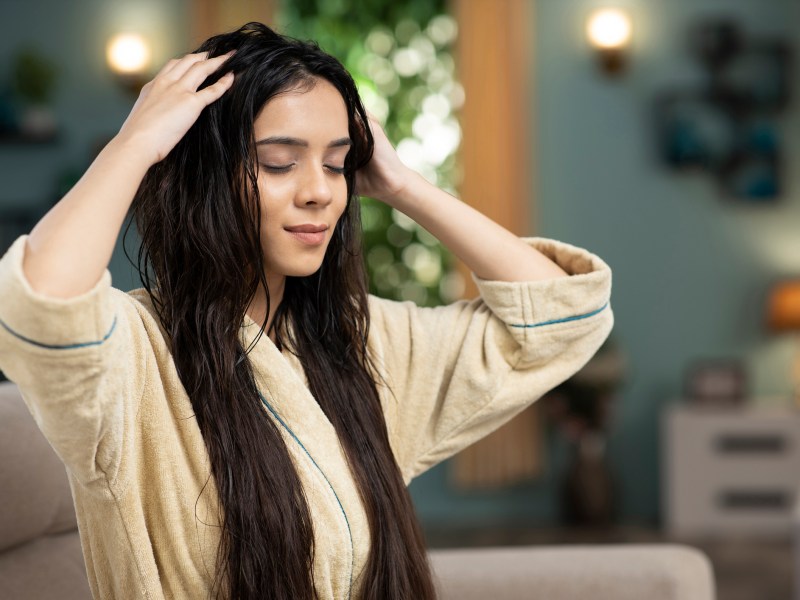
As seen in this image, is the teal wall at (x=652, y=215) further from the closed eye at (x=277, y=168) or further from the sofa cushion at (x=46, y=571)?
the closed eye at (x=277, y=168)

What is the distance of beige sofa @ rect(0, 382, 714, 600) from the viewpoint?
5.36 feet

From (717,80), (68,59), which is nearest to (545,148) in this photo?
(717,80)

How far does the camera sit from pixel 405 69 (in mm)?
4996

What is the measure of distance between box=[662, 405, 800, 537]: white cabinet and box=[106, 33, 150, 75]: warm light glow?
9.41 ft

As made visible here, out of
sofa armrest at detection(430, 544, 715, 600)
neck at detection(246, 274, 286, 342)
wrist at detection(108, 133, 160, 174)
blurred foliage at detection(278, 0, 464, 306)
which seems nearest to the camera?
wrist at detection(108, 133, 160, 174)

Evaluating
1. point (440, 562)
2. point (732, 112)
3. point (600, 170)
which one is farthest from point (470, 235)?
point (732, 112)

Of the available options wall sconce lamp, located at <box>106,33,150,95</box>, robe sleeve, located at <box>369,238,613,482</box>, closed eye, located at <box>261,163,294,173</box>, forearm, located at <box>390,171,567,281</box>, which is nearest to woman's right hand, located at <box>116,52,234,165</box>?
closed eye, located at <box>261,163,294,173</box>

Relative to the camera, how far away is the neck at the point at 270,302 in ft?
4.87

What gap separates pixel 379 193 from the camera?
1.61m

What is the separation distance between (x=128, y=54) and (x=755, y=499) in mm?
3431

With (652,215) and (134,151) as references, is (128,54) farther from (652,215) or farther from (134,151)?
(134,151)

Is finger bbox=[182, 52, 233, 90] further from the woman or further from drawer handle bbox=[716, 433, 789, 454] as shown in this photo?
drawer handle bbox=[716, 433, 789, 454]

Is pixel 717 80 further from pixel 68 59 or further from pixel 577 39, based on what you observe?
pixel 68 59

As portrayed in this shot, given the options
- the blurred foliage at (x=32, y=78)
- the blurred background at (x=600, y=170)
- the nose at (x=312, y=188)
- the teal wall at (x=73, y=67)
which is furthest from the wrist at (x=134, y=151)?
the blurred foliage at (x=32, y=78)
